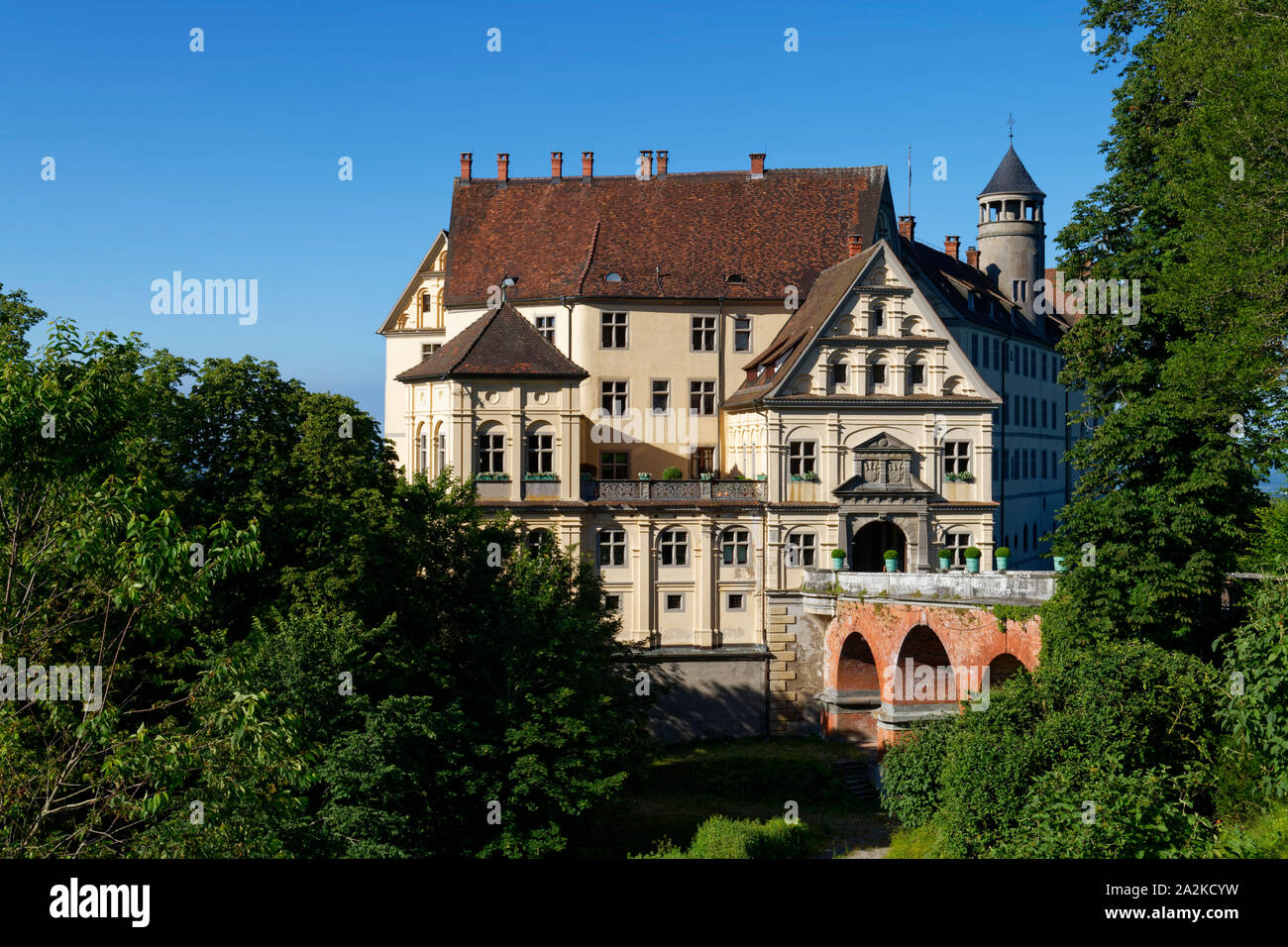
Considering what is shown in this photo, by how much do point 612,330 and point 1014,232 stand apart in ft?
106

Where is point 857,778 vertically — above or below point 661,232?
below

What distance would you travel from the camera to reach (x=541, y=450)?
47906 millimetres

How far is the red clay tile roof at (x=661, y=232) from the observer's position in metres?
54.5

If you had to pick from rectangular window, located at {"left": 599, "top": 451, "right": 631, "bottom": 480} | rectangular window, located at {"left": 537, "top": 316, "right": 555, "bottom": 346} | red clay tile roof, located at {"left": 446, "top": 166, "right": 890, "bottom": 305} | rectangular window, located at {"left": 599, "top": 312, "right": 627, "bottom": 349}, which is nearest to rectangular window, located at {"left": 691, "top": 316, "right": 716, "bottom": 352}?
red clay tile roof, located at {"left": 446, "top": 166, "right": 890, "bottom": 305}

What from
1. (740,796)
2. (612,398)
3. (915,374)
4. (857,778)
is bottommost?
(740,796)

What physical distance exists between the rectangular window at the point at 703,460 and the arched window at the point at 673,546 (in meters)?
→ 5.87

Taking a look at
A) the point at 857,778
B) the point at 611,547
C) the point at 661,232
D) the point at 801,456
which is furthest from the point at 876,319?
the point at 857,778

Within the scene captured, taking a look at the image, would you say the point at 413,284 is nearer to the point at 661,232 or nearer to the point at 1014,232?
the point at 661,232

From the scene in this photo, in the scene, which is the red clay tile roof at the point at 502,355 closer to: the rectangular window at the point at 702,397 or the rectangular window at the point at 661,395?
the rectangular window at the point at 661,395

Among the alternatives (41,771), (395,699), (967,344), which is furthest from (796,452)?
(41,771)

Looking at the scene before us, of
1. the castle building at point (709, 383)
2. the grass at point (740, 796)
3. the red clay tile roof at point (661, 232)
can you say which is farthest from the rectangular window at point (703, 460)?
the grass at point (740, 796)

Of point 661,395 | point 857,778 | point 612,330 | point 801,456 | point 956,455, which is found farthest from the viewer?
point 661,395

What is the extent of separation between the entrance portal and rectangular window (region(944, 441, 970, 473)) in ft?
10.3
